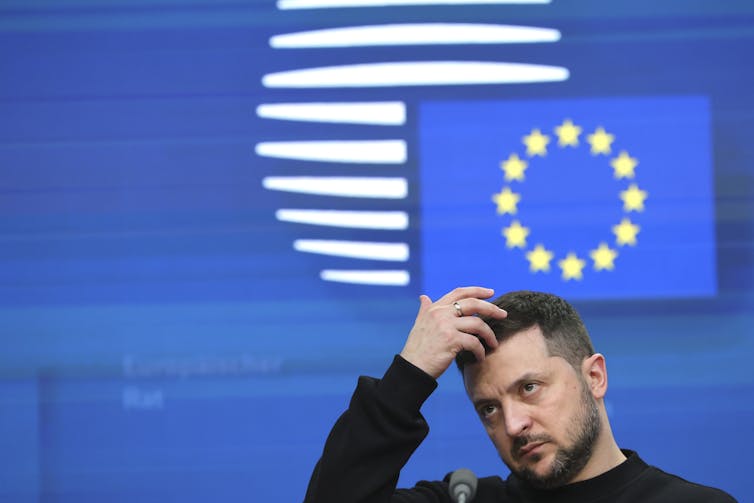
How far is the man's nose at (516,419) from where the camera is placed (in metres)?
1.85

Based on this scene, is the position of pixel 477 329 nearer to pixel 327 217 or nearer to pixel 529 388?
pixel 529 388

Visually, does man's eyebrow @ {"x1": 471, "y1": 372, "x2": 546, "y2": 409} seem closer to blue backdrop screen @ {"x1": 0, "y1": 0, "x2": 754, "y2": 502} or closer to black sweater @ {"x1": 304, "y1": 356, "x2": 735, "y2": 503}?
black sweater @ {"x1": 304, "y1": 356, "x2": 735, "y2": 503}

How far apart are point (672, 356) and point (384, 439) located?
4.09ft

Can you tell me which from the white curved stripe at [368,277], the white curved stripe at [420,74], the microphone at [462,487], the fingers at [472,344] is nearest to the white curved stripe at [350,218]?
the white curved stripe at [368,277]

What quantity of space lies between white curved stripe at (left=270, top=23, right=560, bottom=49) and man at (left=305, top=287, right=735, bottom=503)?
45.0 inches

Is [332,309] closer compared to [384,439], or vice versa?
[384,439]

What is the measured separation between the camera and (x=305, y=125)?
2.85 m

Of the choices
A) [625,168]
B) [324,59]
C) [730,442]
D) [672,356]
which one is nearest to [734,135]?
[625,168]

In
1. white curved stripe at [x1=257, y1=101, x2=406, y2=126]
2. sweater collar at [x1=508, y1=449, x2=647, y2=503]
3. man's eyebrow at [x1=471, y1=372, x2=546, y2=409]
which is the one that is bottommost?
sweater collar at [x1=508, y1=449, x2=647, y2=503]

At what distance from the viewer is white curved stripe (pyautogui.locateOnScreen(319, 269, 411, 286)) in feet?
9.21

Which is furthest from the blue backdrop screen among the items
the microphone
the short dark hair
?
the microphone

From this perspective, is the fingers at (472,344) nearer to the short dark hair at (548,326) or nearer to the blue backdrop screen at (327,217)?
the short dark hair at (548,326)

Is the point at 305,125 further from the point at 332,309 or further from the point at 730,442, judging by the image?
the point at 730,442

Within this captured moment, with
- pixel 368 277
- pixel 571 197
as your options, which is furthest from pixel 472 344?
pixel 571 197
